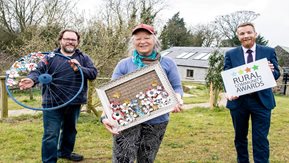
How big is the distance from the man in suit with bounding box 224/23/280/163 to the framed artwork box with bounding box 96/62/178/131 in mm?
1602

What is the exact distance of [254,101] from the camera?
391 cm

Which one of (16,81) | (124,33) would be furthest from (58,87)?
(124,33)

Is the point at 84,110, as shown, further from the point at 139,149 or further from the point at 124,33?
the point at 139,149

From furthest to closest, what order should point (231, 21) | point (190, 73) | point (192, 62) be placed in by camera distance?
point (231, 21)
point (190, 73)
point (192, 62)

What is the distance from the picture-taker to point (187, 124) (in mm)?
7438

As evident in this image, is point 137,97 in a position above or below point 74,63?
below

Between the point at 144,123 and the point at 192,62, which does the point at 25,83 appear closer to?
the point at 144,123

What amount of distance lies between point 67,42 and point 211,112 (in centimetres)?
653

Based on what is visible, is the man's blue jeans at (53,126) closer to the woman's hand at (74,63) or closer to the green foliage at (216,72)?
the woman's hand at (74,63)

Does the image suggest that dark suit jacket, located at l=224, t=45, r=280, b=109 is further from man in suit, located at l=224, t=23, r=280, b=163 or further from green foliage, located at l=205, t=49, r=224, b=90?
green foliage, located at l=205, t=49, r=224, b=90

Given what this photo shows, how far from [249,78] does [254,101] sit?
0.29 meters

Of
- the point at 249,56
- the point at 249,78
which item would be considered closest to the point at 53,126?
the point at 249,78

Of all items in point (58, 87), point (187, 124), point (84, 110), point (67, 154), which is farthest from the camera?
point (84, 110)

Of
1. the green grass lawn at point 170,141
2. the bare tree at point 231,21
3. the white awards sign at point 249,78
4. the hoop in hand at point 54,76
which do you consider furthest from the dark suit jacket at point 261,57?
the bare tree at point 231,21
